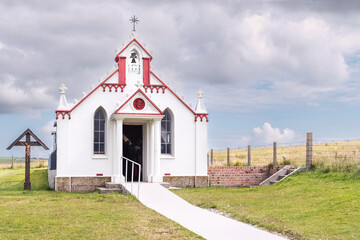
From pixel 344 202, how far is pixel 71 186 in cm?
1316

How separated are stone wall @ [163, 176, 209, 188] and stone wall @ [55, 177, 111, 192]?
303 cm

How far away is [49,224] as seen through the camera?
1183cm

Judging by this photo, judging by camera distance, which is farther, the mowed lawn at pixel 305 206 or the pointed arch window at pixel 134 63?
the pointed arch window at pixel 134 63

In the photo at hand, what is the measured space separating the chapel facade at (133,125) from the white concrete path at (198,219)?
4242 mm

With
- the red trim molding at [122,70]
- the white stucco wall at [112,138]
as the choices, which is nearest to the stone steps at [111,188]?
the white stucco wall at [112,138]

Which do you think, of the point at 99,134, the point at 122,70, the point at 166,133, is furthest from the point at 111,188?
the point at 122,70

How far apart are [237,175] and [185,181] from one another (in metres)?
3.68

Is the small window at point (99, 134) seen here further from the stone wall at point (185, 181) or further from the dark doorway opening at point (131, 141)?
the stone wall at point (185, 181)

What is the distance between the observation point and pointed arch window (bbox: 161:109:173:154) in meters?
23.8

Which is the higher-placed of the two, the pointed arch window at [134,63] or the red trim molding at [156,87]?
the pointed arch window at [134,63]

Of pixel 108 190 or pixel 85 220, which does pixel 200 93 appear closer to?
pixel 108 190

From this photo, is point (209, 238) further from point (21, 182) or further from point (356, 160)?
point (21, 182)

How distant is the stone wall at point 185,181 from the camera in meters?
23.3

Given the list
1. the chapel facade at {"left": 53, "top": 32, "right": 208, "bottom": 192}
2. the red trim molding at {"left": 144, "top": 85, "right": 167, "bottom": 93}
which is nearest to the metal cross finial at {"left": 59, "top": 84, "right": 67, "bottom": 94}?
the chapel facade at {"left": 53, "top": 32, "right": 208, "bottom": 192}
